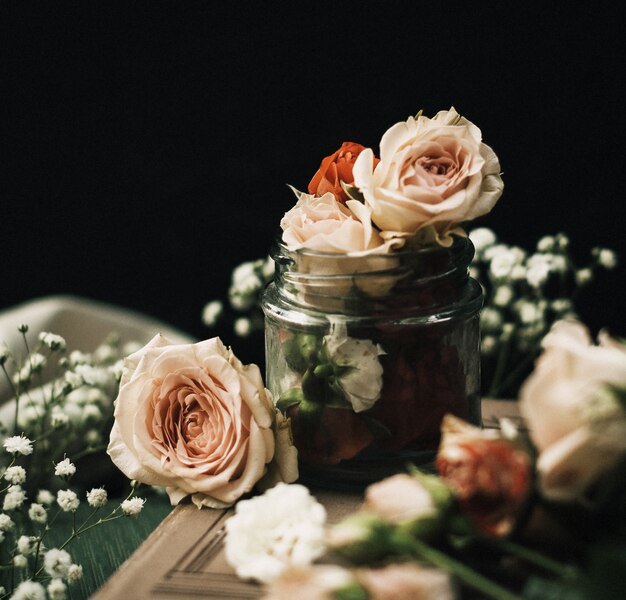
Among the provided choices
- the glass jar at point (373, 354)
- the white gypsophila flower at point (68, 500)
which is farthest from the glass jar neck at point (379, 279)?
the white gypsophila flower at point (68, 500)

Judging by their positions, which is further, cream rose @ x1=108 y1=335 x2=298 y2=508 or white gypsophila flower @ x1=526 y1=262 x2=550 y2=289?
white gypsophila flower @ x1=526 y1=262 x2=550 y2=289

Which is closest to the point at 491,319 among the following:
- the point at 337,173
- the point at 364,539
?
the point at 337,173

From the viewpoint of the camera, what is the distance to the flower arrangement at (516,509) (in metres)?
0.54

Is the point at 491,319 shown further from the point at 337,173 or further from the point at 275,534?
the point at 275,534

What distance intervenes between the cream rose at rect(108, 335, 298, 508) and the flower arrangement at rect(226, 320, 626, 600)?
0.15m

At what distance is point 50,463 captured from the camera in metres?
1.11

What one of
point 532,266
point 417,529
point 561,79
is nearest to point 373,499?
point 417,529

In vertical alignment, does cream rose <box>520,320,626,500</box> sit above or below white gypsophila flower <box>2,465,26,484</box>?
above

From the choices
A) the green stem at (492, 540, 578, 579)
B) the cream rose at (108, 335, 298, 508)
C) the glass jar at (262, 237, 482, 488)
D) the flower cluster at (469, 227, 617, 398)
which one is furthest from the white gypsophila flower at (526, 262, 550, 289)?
the green stem at (492, 540, 578, 579)

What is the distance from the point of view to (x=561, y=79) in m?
1.55

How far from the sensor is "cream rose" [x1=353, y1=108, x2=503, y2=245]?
72 cm

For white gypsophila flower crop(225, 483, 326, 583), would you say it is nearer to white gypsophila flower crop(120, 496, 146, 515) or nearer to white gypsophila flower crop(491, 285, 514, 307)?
white gypsophila flower crop(120, 496, 146, 515)

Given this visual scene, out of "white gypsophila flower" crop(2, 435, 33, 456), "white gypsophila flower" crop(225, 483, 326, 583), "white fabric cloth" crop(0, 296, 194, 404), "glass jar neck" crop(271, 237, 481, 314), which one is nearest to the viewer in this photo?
"white gypsophila flower" crop(225, 483, 326, 583)

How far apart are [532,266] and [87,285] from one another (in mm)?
990
